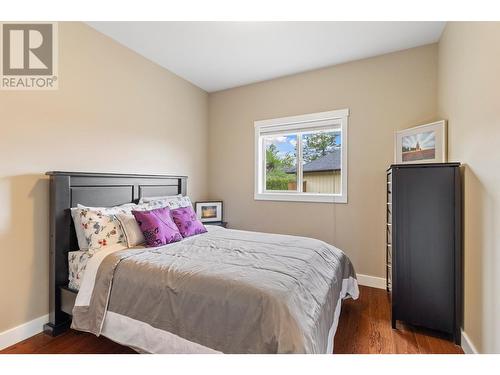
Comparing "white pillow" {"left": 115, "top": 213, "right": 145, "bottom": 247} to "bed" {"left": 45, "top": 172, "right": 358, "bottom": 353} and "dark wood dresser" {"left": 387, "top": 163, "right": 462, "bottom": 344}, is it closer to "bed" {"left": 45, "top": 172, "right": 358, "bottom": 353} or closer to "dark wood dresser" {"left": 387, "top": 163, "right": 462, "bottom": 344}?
"bed" {"left": 45, "top": 172, "right": 358, "bottom": 353}

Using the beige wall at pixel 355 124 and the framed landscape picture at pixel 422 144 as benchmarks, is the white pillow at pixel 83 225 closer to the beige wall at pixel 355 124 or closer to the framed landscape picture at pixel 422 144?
the beige wall at pixel 355 124

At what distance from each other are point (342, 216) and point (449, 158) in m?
1.22

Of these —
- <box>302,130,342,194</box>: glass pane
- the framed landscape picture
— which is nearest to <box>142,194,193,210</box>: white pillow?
<box>302,130,342,194</box>: glass pane

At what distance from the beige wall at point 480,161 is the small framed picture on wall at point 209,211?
9.28 feet

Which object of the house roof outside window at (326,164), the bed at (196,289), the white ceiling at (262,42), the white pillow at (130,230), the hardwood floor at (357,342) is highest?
the white ceiling at (262,42)

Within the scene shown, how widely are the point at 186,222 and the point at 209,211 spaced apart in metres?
1.18

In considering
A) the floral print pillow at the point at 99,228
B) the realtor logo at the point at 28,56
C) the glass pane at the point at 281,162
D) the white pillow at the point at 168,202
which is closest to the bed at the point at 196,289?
the floral print pillow at the point at 99,228

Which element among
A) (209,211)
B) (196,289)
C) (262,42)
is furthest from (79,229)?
(262,42)

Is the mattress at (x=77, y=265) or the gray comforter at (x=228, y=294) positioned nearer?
the gray comforter at (x=228, y=294)

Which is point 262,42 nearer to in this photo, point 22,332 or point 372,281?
point 372,281

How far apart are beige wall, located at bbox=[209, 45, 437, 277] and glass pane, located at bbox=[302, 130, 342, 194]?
20cm

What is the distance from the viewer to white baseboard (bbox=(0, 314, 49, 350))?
1.82 metres

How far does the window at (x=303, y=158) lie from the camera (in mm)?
3146
